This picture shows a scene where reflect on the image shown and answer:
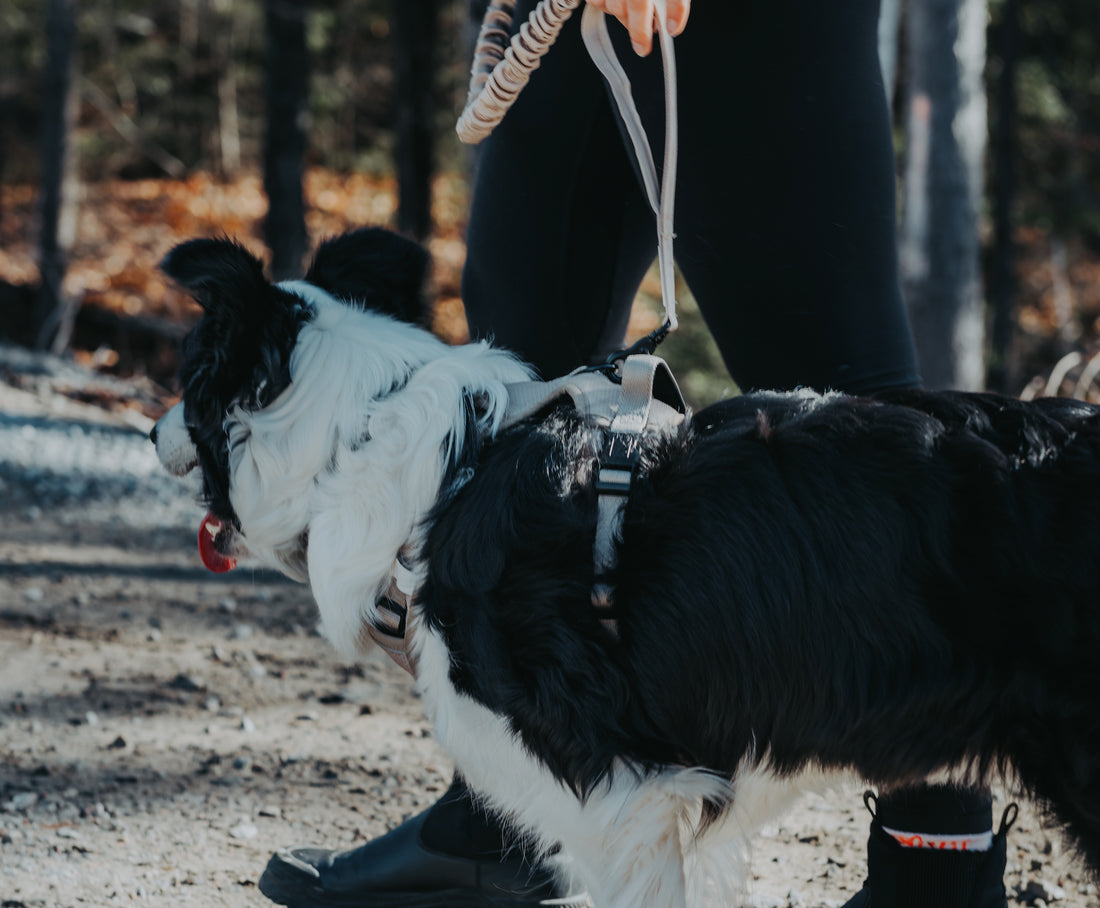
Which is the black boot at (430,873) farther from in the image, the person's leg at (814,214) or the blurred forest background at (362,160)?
the blurred forest background at (362,160)

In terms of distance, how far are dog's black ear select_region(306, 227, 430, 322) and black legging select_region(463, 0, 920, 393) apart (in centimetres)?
35

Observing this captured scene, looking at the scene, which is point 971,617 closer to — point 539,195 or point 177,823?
point 539,195

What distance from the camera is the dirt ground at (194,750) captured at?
2.44 meters

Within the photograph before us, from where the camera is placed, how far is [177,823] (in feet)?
8.57

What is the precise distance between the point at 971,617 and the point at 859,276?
0.70 m

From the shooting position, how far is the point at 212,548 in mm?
2266

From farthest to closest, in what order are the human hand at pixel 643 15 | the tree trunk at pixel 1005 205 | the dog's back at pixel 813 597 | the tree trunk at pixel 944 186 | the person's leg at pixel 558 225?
the tree trunk at pixel 1005 205 → the tree trunk at pixel 944 186 → the person's leg at pixel 558 225 → the human hand at pixel 643 15 → the dog's back at pixel 813 597

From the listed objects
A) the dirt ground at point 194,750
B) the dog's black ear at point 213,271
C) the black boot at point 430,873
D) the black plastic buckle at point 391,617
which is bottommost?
the dirt ground at point 194,750

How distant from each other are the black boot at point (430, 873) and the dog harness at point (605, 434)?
499 mm

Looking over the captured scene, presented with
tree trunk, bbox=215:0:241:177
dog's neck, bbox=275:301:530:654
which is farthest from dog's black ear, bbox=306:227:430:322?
tree trunk, bbox=215:0:241:177

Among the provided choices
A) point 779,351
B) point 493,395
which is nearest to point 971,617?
point 779,351

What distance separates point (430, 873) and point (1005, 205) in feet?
40.0

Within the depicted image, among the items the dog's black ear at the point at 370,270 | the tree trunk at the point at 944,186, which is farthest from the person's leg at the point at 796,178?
the tree trunk at the point at 944,186

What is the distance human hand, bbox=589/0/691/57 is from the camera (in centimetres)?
178
